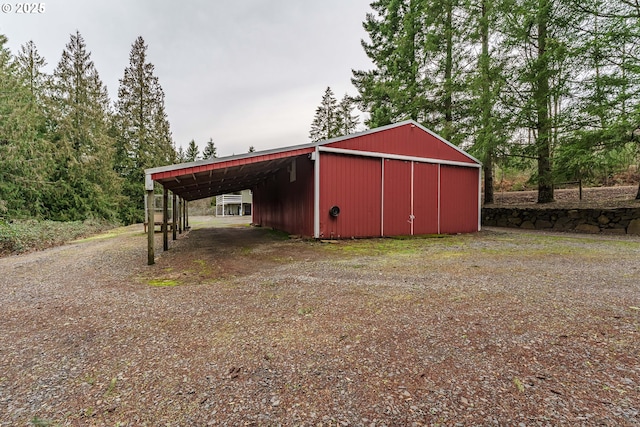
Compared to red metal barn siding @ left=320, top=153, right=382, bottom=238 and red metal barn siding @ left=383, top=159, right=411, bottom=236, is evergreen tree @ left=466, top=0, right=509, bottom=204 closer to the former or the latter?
red metal barn siding @ left=383, top=159, right=411, bottom=236

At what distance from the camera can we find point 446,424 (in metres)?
1.30

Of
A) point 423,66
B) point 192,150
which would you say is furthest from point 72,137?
point 192,150

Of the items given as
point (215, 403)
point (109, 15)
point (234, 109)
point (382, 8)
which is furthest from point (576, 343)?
point (234, 109)

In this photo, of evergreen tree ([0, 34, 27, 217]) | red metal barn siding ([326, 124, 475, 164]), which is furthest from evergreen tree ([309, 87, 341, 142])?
evergreen tree ([0, 34, 27, 217])

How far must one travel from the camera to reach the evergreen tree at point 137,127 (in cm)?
1933

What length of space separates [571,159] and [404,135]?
15.8ft

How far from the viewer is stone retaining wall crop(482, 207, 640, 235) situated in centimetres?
838

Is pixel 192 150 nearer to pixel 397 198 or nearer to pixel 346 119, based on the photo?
pixel 346 119

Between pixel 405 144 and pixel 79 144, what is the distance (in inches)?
649

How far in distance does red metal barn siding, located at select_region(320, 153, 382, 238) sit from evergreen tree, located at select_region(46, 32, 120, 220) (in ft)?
45.4

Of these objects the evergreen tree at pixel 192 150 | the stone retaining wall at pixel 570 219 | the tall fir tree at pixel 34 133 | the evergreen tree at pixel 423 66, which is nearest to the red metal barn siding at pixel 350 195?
the evergreen tree at pixel 423 66

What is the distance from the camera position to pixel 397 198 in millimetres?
8859

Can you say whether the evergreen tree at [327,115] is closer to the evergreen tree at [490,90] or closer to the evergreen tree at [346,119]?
the evergreen tree at [346,119]

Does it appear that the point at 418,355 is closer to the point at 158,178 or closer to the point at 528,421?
the point at 528,421
